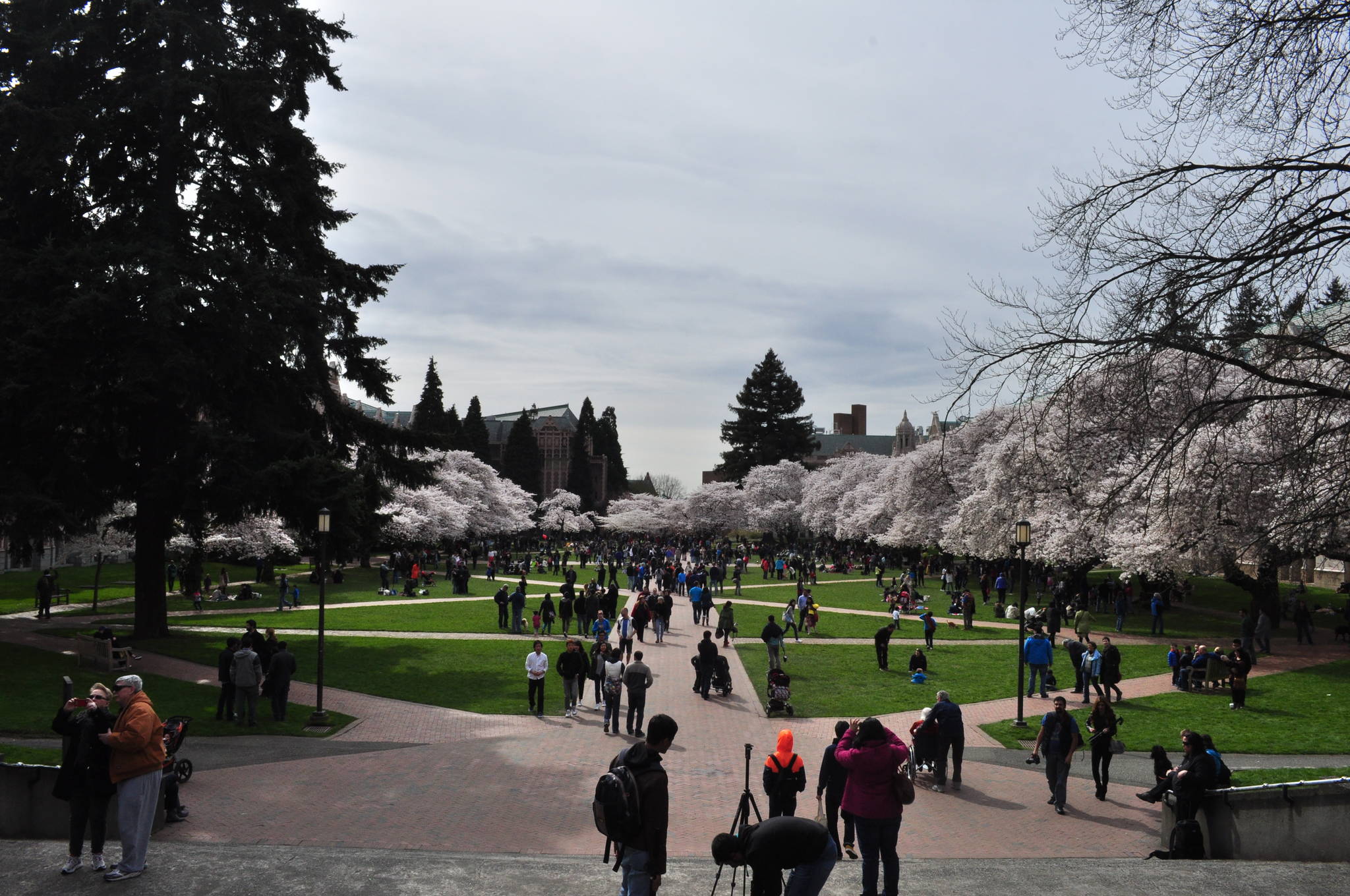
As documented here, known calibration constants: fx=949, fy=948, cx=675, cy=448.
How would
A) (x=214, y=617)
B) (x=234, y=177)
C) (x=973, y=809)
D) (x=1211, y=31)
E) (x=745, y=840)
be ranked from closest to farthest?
(x=745, y=840), (x=1211, y=31), (x=973, y=809), (x=234, y=177), (x=214, y=617)

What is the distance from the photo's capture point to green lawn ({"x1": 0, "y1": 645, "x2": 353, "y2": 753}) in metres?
16.1

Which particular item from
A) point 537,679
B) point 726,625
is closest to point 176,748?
point 537,679

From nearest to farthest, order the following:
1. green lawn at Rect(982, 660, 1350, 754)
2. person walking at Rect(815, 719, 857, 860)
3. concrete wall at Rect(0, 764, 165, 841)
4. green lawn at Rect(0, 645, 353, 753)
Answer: concrete wall at Rect(0, 764, 165, 841) < person walking at Rect(815, 719, 857, 860) < green lawn at Rect(0, 645, 353, 753) < green lawn at Rect(982, 660, 1350, 754)

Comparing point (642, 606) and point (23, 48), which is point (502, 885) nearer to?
point (642, 606)

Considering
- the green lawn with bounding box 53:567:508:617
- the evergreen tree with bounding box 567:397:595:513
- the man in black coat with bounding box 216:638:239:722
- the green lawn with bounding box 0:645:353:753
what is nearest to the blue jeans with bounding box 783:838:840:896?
the green lawn with bounding box 0:645:353:753

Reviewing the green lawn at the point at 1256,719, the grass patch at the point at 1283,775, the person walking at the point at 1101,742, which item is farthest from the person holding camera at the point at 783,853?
the green lawn at the point at 1256,719

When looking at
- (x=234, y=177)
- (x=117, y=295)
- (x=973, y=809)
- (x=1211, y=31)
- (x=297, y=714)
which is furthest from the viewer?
(x=234, y=177)

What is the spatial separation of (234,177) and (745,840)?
24.0 meters

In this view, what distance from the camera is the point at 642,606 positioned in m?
28.6

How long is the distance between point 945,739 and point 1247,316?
24.5 feet

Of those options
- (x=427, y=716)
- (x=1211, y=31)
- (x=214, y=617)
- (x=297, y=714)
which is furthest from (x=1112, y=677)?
(x=214, y=617)

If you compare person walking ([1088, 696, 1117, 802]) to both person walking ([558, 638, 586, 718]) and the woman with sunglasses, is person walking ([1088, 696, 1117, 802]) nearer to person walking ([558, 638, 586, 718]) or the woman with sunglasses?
person walking ([558, 638, 586, 718])

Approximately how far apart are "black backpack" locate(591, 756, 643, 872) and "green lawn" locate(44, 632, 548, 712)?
12704 mm

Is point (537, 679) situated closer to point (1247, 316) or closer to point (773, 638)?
point (773, 638)
